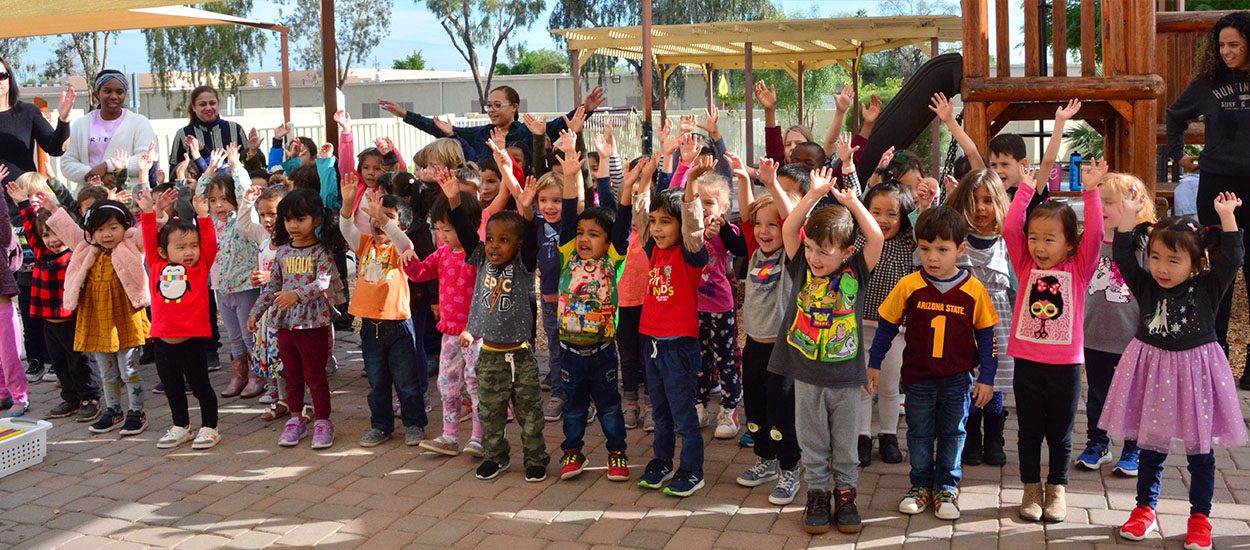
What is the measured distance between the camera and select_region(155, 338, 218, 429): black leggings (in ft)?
19.7

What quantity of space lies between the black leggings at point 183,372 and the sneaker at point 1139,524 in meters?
4.58

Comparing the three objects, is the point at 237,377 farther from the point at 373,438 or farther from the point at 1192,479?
the point at 1192,479

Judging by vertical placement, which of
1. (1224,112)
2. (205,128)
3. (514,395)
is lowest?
(514,395)

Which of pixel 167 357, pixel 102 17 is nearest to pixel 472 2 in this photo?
pixel 102 17

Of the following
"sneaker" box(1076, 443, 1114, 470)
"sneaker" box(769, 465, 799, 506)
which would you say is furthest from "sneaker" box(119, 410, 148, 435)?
"sneaker" box(1076, 443, 1114, 470)

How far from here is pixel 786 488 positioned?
4809 mm

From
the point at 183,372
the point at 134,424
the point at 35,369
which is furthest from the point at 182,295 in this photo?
the point at 35,369

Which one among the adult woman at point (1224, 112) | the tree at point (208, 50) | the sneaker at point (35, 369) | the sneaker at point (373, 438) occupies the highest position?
the tree at point (208, 50)

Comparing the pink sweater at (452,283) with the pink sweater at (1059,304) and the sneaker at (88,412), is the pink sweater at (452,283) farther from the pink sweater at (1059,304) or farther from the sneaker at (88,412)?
the pink sweater at (1059,304)

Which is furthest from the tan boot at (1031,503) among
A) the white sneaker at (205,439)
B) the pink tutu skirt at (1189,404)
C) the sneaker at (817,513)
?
the white sneaker at (205,439)

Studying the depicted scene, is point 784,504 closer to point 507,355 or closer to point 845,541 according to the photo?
point 845,541

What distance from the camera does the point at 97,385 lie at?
6859 millimetres

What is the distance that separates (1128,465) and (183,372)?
4833 millimetres

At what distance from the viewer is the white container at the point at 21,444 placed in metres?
5.61
